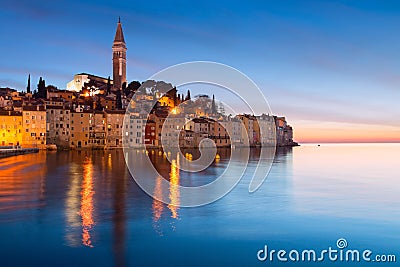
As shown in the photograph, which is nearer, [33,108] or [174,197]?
[174,197]

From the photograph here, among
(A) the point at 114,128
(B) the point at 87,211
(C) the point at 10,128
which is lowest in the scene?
(B) the point at 87,211

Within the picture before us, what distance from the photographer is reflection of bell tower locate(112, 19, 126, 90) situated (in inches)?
4348

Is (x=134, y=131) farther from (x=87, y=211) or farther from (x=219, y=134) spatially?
(x=87, y=211)

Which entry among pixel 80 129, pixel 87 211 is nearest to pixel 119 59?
pixel 80 129

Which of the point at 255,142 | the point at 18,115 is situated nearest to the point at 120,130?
the point at 18,115

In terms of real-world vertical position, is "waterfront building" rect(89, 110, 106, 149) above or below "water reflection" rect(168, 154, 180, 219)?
above

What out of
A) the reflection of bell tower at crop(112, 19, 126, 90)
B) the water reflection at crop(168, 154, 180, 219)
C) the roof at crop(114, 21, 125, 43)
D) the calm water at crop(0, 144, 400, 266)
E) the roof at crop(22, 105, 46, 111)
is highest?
the roof at crop(114, 21, 125, 43)

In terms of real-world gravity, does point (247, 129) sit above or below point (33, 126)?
above

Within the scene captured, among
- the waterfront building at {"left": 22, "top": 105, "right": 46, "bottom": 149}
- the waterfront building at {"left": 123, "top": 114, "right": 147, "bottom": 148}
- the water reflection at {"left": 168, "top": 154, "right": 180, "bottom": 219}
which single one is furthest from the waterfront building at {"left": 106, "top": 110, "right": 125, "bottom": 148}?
the water reflection at {"left": 168, "top": 154, "right": 180, "bottom": 219}

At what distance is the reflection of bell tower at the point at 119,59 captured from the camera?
110438mm

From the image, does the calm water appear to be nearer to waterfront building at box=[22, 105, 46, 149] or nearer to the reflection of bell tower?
waterfront building at box=[22, 105, 46, 149]

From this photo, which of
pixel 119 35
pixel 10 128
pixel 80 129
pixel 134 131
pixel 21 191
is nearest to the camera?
pixel 21 191

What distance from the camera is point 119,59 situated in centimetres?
11138

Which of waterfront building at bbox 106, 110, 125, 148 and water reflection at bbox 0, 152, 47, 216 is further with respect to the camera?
waterfront building at bbox 106, 110, 125, 148
